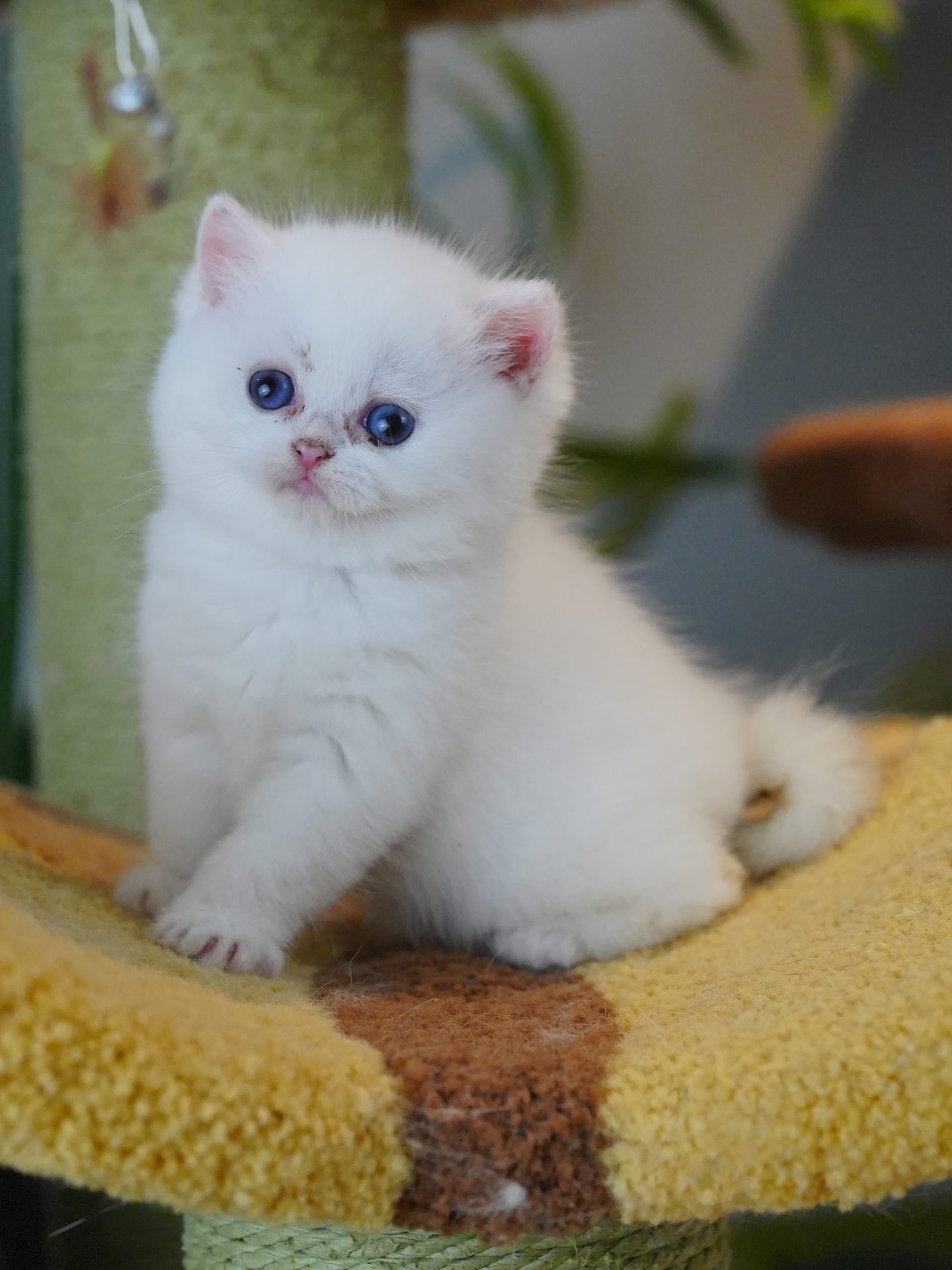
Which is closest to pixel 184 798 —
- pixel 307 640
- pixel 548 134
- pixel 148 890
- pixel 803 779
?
pixel 148 890

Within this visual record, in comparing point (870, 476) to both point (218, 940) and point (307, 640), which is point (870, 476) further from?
point (218, 940)

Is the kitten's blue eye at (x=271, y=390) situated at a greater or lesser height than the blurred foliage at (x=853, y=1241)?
greater

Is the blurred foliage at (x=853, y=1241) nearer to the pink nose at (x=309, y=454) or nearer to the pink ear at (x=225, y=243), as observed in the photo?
the pink nose at (x=309, y=454)

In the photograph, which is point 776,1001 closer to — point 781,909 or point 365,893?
point 781,909

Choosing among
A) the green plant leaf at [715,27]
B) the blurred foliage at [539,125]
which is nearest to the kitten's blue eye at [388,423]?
the blurred foliage at [539,125]

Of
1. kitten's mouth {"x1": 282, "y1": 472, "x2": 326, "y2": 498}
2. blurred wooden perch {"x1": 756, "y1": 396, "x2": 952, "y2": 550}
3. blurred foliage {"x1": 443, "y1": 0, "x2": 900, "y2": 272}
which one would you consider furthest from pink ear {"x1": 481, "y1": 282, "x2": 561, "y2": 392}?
blurred foliage {"x1": 443, "y1": 0, "x2": 900, "y2": 272}

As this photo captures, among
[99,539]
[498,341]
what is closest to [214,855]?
→ [498,341]
